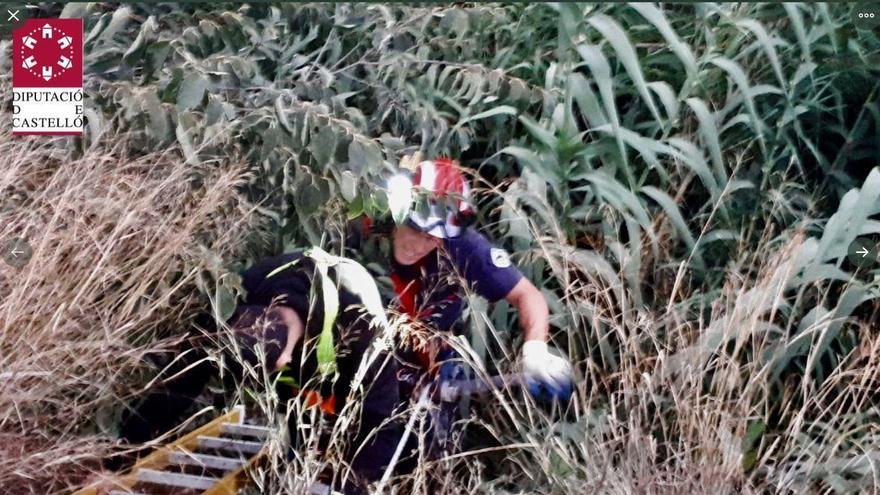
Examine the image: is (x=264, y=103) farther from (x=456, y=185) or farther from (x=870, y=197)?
(x=870, y=197)

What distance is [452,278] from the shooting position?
10.9 ft

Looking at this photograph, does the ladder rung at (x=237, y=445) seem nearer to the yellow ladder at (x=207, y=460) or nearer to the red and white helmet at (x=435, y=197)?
the yellow ladder at (x=207, y=460)

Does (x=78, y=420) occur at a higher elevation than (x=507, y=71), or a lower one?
lower

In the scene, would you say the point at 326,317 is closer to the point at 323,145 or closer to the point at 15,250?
the point at 323,145

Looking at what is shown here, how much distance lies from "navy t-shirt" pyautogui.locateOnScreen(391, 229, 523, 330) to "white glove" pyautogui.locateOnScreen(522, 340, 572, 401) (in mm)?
188

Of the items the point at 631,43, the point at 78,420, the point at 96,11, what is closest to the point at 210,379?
the point at 78,420

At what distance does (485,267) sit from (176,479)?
0.96 m

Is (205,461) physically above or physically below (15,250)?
below

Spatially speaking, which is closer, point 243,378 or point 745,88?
point 243,378

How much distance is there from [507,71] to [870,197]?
101cm

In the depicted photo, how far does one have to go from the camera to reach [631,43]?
11.2ft

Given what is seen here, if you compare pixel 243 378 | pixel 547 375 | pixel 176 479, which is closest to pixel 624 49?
pixel 547 375

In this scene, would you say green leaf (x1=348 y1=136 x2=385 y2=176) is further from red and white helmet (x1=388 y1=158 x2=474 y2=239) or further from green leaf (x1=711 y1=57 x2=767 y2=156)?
green leaf (x1=711 y1=57 x2=767 y2=156)

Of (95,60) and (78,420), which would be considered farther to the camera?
(95,60)
